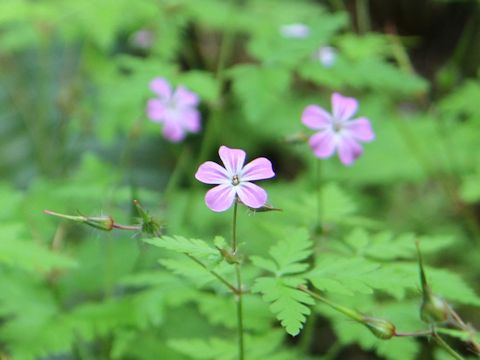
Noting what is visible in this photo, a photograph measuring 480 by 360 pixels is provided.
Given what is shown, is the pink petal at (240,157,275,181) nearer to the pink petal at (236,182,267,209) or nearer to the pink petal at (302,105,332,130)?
the pink petal at (236,182,267,209)

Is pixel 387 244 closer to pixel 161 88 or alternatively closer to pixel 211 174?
pixel 211 174

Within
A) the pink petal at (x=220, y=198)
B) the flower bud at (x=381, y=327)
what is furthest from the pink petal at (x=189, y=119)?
the flower bud at (x=381, y=327)

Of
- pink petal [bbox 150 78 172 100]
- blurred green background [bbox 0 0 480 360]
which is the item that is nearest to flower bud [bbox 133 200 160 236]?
blurred green background [bbox 0 0 480 360]

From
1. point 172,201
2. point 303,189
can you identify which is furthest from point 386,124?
point 172,201

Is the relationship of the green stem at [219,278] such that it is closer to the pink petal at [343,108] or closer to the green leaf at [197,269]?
the green leaf at [197,269]

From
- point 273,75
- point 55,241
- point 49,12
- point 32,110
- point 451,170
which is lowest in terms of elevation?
point 55,241

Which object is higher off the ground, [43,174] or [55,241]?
[43,174]

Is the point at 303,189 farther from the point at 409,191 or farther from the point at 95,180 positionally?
the point at 95,180
